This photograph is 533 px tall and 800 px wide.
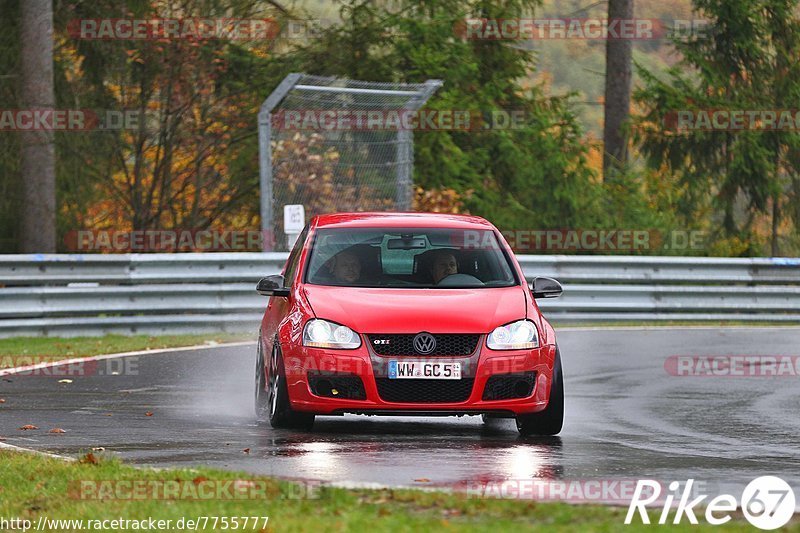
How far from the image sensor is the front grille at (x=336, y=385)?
10.9 metres

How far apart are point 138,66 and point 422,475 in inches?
737

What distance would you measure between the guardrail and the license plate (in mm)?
9154

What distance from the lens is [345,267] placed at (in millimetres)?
11984

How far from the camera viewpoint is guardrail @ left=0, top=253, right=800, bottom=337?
19484 mm

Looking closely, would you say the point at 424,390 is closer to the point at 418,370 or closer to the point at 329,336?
the point at 418,370

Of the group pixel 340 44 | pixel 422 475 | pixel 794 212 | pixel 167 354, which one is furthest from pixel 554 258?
pixel 794 212

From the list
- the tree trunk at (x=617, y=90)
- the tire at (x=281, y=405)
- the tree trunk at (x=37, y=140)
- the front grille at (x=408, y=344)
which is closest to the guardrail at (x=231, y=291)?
the tree trunk at (x=37, y=140)

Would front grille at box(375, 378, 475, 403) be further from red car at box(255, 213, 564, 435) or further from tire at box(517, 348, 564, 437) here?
tire at box(517, 348, 564, 437)

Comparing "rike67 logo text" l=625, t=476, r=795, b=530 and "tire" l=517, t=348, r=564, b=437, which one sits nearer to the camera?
"rike67 logo text" l=625, t=476, r=795, b=530

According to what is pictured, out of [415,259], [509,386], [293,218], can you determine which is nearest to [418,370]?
[509,386]

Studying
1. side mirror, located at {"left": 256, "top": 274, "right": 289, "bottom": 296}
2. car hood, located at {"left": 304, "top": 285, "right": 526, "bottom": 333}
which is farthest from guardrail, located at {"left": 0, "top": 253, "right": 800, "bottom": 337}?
car hood, located at {"left": 304, "top": 285, "right": 526, "bottom": 333}

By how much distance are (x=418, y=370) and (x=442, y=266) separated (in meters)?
1.41

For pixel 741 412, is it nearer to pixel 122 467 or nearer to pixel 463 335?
pixel 463 335

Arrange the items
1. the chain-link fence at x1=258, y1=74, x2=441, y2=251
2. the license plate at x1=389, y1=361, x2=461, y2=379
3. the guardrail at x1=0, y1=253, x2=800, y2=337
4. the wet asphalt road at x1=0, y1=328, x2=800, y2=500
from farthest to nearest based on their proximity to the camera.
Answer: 1. the chain-link fence at x1=258, y1=74, x2=441, y2=251
2. the guardrail at x1=0, y1=253, x2=800, y2=337
3. the license plate at x1=389, y1=361, x2=461, y2=379
4. the wet asphalt road at x1=0, y1=328, x2=800, y2=500
